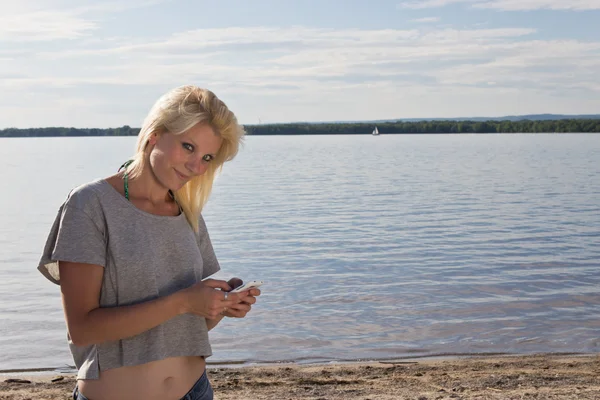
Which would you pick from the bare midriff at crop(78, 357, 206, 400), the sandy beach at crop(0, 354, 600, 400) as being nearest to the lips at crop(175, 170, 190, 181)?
the bare midriff at crop(78, 357, 206, 400)

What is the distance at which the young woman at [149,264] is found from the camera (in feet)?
7.62

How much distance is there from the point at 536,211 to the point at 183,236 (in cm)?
2167

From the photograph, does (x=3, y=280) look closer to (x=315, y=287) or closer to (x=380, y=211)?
(x=315, y=287)

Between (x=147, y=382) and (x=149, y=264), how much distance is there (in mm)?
387

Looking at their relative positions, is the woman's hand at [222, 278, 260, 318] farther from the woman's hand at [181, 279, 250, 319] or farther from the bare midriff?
the bare midriff

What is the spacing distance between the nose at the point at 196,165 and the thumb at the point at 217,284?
363 mm

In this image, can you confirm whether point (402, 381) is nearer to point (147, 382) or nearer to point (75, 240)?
point (147, 382)

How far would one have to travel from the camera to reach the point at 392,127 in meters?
163

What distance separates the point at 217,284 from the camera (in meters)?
2.46

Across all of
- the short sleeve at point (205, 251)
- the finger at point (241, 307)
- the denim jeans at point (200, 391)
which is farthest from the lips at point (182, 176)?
the denim jeans at point (200, 391)

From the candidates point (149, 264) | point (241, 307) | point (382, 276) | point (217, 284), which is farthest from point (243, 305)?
point (382, 276)

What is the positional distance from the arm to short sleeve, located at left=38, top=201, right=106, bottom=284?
0.10 feet

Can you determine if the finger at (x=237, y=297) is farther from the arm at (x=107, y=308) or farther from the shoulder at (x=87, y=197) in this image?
the shoulder at (x=87, y=197)

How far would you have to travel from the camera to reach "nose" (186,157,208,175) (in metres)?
2.52
